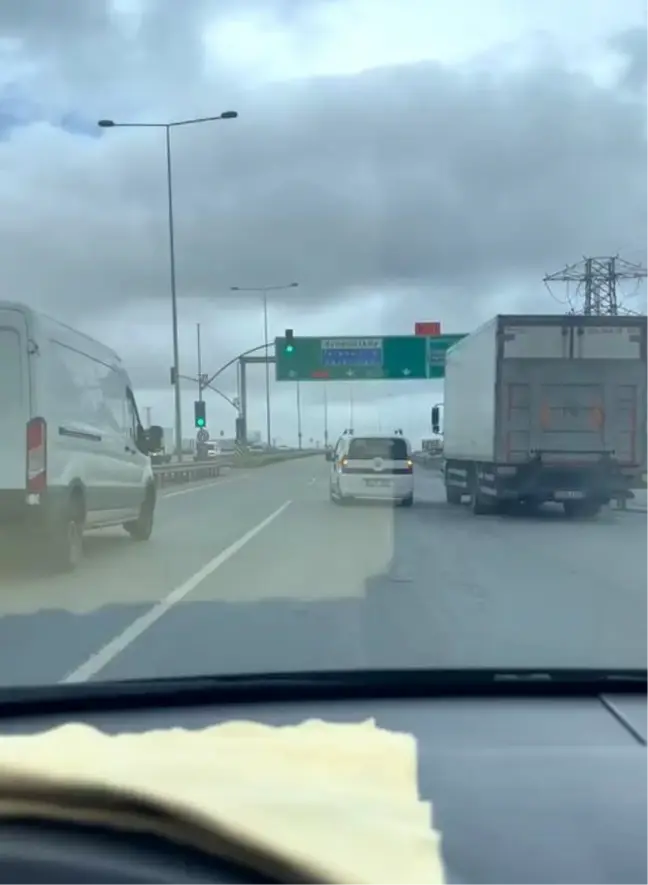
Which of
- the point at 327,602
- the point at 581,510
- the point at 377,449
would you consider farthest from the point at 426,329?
the point at 327,602

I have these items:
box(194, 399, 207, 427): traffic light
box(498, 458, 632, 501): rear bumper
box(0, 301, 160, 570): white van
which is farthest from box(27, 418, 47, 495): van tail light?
box(498, 458, 632, 501): rear bumper

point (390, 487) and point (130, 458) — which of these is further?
point (390, 487)

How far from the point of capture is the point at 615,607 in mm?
10945

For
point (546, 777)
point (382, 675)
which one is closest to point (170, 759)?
point (546, 777)

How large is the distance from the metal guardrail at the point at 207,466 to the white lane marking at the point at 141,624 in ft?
22.8

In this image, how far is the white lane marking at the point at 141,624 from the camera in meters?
7.65

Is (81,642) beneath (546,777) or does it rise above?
beneath

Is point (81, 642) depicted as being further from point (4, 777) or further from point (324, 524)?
point (324, 524)

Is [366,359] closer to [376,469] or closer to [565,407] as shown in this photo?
[376,469]

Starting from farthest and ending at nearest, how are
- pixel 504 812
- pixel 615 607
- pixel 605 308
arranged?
pixel 605 308 → pixel 615 607 → pixel 504 812

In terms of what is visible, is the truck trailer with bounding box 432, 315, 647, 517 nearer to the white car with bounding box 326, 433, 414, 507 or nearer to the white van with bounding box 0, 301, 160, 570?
the white car with bounding box 326, 433, 414, 507

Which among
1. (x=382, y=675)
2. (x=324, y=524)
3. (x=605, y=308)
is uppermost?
(x=605, y=308)

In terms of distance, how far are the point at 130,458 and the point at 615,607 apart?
8.09 metres

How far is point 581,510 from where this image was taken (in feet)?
81.2
